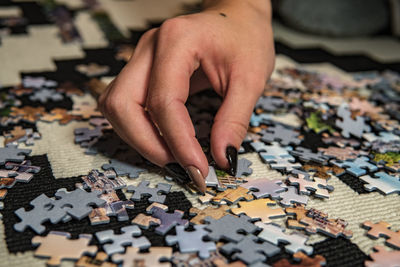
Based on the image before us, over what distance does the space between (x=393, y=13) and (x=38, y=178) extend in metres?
2.16

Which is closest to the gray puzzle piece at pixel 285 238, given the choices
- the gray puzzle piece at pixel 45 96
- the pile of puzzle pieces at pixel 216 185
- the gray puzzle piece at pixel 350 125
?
the pile of puzzle pieces at pixel 216 185

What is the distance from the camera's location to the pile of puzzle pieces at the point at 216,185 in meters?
0.87

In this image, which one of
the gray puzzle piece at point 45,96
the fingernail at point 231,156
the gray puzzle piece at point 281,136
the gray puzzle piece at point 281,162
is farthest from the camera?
the gray puzzle piece at point 45,96

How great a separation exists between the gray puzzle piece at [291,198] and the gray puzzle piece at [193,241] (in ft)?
0.73

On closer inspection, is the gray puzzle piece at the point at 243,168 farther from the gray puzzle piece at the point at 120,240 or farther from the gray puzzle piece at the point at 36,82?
the gray puzzle piece at the point at 36,82

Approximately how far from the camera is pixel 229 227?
0.92 metres

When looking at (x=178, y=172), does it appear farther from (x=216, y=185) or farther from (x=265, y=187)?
(x=265, y=187)

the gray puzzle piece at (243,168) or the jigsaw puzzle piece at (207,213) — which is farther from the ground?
the gray puzzle piece at (243,168)

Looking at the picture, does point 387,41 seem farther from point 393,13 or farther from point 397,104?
point 397,104

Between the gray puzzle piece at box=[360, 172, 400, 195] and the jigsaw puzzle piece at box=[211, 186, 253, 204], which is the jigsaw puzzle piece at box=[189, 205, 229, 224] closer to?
the jigsaw puzzle piece at box=[211, 186, 253, 204]

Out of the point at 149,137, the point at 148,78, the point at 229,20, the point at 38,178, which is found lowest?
the point at 38,178

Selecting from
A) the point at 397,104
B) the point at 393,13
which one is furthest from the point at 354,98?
the point at 393,13

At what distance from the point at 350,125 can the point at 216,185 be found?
2.00ft

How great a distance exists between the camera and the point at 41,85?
1.56m
